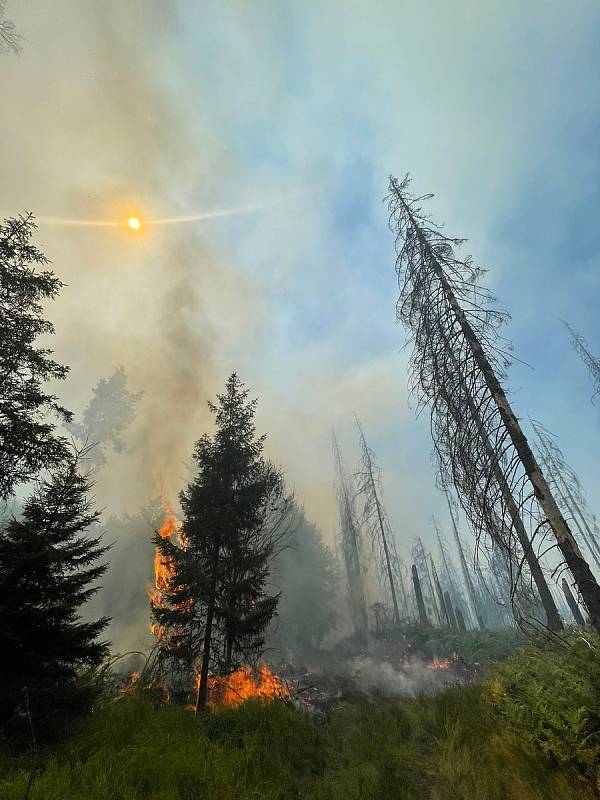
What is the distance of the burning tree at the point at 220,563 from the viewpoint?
382 inches

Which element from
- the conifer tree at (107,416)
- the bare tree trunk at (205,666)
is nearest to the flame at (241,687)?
the bare tree trunk at (205,666)

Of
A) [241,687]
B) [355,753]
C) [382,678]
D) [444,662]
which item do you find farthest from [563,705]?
[444,662]

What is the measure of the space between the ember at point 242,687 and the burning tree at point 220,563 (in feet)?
3.88

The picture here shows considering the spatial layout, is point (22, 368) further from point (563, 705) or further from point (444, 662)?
point (444, 662)

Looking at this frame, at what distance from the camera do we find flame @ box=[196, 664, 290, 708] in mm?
11195

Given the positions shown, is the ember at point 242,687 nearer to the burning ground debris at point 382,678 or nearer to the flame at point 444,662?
the burning ground debris at point 382,678

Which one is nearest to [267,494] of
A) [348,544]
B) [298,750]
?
[298,750]

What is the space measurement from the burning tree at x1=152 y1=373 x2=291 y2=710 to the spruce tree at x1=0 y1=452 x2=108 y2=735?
3.89m

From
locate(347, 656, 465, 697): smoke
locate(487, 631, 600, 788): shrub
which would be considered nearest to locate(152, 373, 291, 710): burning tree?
locate(487, 631, 600, 788): shrub

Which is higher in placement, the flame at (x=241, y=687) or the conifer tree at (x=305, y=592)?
the conifer tree at (x=305, y=592)

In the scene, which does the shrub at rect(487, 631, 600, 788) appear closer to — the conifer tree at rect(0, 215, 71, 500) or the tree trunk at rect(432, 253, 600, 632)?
the tree trunk at rect(432, 253, 600, 632)

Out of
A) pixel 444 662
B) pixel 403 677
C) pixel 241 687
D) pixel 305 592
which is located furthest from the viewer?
pixel 305 592

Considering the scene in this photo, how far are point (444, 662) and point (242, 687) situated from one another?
1476 centimetres

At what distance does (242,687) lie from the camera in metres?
12.9
